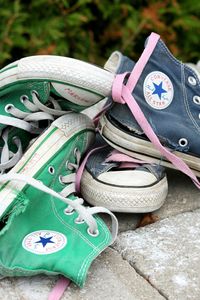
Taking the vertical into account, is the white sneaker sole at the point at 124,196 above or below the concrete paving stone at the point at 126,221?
above

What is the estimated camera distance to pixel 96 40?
118 inches

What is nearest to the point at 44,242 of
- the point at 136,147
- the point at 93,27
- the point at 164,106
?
the point at 136,147

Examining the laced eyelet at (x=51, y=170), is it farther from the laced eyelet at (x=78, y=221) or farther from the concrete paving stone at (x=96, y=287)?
the concrete paving stone at (x=96, y=287)

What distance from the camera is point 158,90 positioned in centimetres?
172

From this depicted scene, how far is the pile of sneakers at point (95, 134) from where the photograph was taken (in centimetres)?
159

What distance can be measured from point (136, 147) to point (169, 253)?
0.30 meters

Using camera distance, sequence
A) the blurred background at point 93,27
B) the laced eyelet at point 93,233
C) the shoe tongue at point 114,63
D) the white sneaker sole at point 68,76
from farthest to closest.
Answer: the blurred background at point 93,27, the shoe tongue at point 114,63, the white sneaker sole at point 68,76, the laced eyelet at point 93,233

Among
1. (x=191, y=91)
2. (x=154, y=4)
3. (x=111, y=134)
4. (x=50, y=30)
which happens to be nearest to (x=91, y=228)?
(x=111, y=134)

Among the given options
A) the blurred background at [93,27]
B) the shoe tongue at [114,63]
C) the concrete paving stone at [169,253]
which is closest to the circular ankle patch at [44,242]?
the concrete paving stone at [169,253]

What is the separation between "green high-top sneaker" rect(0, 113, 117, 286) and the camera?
142cm

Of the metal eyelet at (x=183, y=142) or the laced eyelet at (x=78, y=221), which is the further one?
the metal eyelet at (x=183, y=142)

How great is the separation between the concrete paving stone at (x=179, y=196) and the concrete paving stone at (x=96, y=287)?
0.28 m

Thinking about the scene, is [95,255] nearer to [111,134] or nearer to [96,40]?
[111,134]

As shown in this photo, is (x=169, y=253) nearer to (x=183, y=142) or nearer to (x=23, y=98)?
(x=183, y=142)
